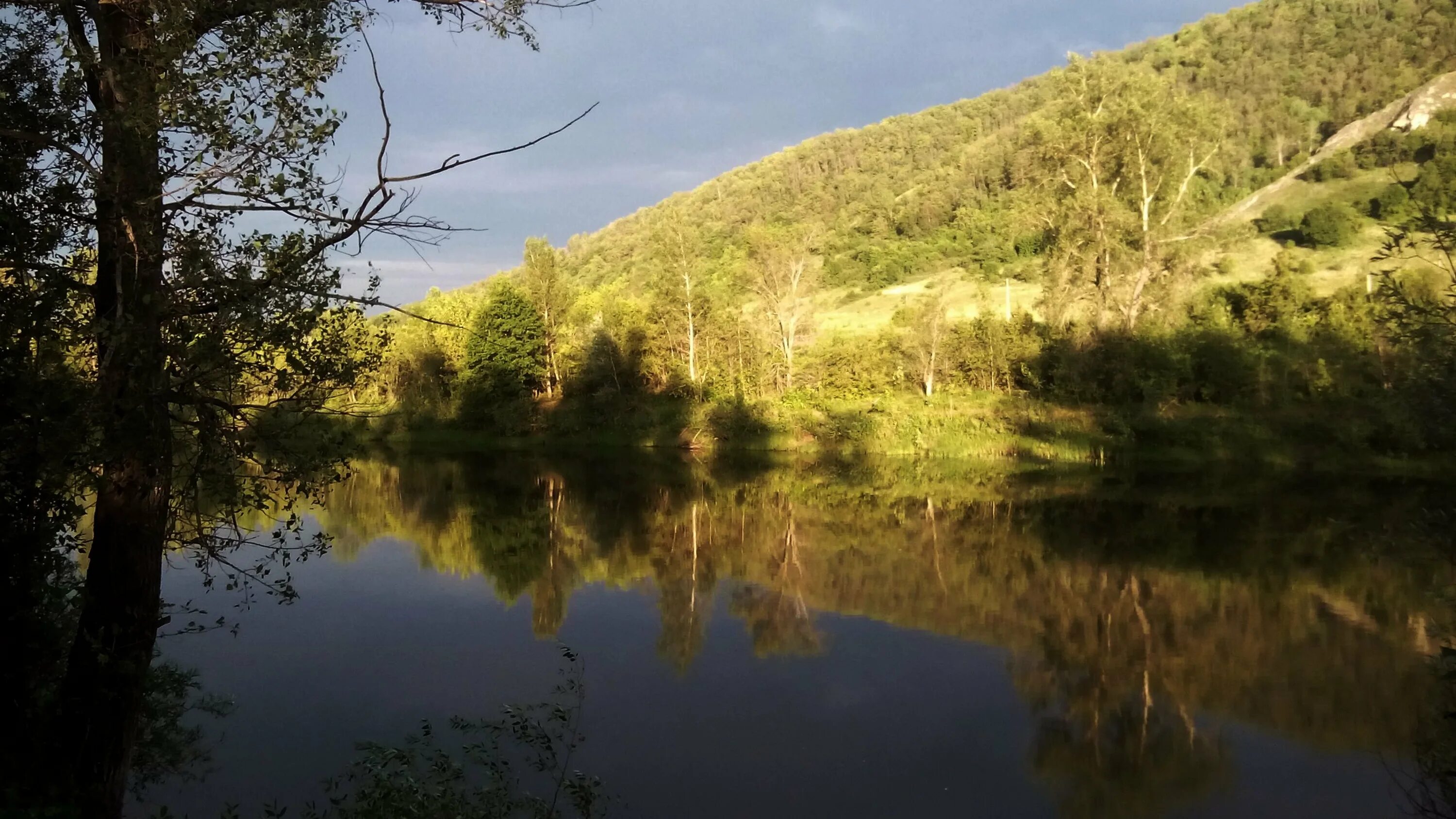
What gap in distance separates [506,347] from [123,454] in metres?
34.2

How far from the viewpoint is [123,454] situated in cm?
404

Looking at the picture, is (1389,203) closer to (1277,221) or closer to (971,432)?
(1277,221)

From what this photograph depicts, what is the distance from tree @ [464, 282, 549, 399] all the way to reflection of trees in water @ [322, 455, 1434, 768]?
13560 mm

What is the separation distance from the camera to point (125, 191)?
13.4ft

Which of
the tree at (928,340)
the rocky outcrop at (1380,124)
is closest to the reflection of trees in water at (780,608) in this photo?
the tree at (928,340)

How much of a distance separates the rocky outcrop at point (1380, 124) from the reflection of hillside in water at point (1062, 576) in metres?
32.1

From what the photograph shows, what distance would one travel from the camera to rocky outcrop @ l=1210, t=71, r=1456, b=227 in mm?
45125

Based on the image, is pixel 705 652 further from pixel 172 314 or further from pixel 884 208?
pixel 884 208

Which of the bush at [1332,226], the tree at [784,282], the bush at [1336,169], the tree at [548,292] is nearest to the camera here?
the tree at [784,282]

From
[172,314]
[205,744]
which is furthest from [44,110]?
[205,744]

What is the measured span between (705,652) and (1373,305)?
21.1m

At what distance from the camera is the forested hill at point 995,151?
2323 inches

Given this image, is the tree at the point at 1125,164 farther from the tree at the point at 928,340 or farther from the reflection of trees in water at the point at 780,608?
the reflection of trees in water at the point at 780,608

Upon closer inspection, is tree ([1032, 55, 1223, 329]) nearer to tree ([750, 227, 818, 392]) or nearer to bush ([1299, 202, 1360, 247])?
tree ([750, 227, 818, 392])
